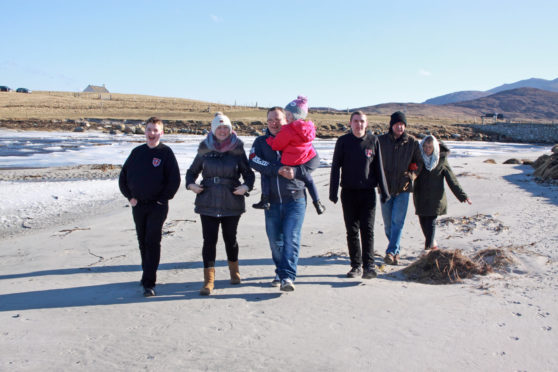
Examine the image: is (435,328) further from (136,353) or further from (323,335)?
(136,353)

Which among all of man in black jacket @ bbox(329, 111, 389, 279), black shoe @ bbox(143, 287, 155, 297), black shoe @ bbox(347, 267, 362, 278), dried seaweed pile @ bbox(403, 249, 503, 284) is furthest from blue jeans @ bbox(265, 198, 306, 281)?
dried seaweed pile @ bbox(403, 249, 503, 284)

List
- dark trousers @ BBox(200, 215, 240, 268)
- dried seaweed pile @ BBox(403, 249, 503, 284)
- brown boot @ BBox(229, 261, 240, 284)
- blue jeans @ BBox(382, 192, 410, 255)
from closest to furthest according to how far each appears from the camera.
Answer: dark trousers @ BBox(200, 215, 240, 268) → brown boot @ BBox(229, 261, 240, 284) → dried seaweed pile @ BBox(403, 249, 503, 284) → blue jeans @ BBox(382, 192, 410, 255)

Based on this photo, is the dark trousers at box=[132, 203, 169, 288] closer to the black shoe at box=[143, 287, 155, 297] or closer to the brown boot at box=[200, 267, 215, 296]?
the black shoe at box=[143, 287, 155, 297]

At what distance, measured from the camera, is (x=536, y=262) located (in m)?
5.48

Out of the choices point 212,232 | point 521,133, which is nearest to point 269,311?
point 212,232

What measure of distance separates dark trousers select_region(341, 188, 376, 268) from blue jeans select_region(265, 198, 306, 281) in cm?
64

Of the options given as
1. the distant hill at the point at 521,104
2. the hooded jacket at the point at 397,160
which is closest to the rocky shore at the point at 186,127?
the hooded jacket at the point at 397,160

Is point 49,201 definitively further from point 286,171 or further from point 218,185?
point 286,171

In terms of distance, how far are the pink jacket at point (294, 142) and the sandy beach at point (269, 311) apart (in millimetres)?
1290

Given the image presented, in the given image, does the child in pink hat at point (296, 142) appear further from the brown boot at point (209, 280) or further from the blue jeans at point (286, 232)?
the brown boot at point (209, 280)

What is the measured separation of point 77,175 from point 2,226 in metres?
6.47

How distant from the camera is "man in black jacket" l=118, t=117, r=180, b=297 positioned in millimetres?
4754

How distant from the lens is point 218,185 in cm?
477

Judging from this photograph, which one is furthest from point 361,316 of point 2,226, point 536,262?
point 2,226
